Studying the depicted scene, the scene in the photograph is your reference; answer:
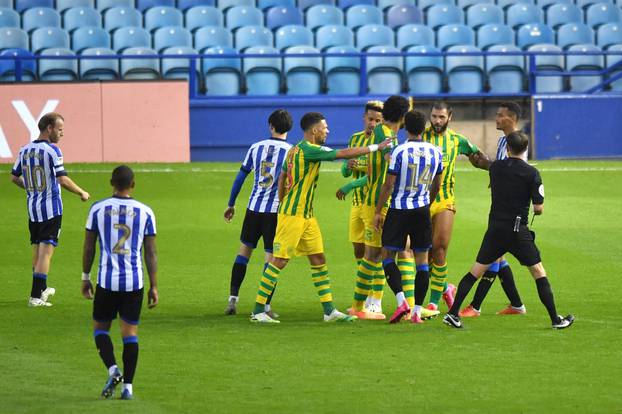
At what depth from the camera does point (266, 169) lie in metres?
11.1

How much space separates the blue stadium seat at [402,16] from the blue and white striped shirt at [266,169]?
16051mm

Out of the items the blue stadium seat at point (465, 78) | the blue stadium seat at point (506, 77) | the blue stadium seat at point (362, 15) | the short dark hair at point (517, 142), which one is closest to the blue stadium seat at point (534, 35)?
the blue stadium seat at point (506, 77)

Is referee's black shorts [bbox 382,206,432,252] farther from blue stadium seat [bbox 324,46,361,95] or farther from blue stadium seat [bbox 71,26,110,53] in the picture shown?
blue stadium seat [bbox 71,26,110,53]

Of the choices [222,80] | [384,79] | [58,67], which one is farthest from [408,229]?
[58,67]

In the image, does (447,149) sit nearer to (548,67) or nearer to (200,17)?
(548,67)

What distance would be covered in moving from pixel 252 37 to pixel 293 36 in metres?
0.88

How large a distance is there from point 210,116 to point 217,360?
1471 cm

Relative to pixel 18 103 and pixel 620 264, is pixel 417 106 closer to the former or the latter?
pixel 18 103

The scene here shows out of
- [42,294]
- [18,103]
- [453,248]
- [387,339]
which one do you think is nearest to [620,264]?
[453,248]

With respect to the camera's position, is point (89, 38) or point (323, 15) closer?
point (89, 38)

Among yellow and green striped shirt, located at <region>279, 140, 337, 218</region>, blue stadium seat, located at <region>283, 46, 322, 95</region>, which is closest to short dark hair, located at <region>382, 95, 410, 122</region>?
yellow and green striped shirt, located at <region>279, 140, 337, 218</region>

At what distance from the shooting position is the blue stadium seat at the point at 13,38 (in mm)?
24625

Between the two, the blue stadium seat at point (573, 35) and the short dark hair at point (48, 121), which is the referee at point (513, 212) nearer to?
the short dark hair at point (48, 121)

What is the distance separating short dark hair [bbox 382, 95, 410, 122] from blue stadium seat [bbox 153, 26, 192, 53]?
15227mm
